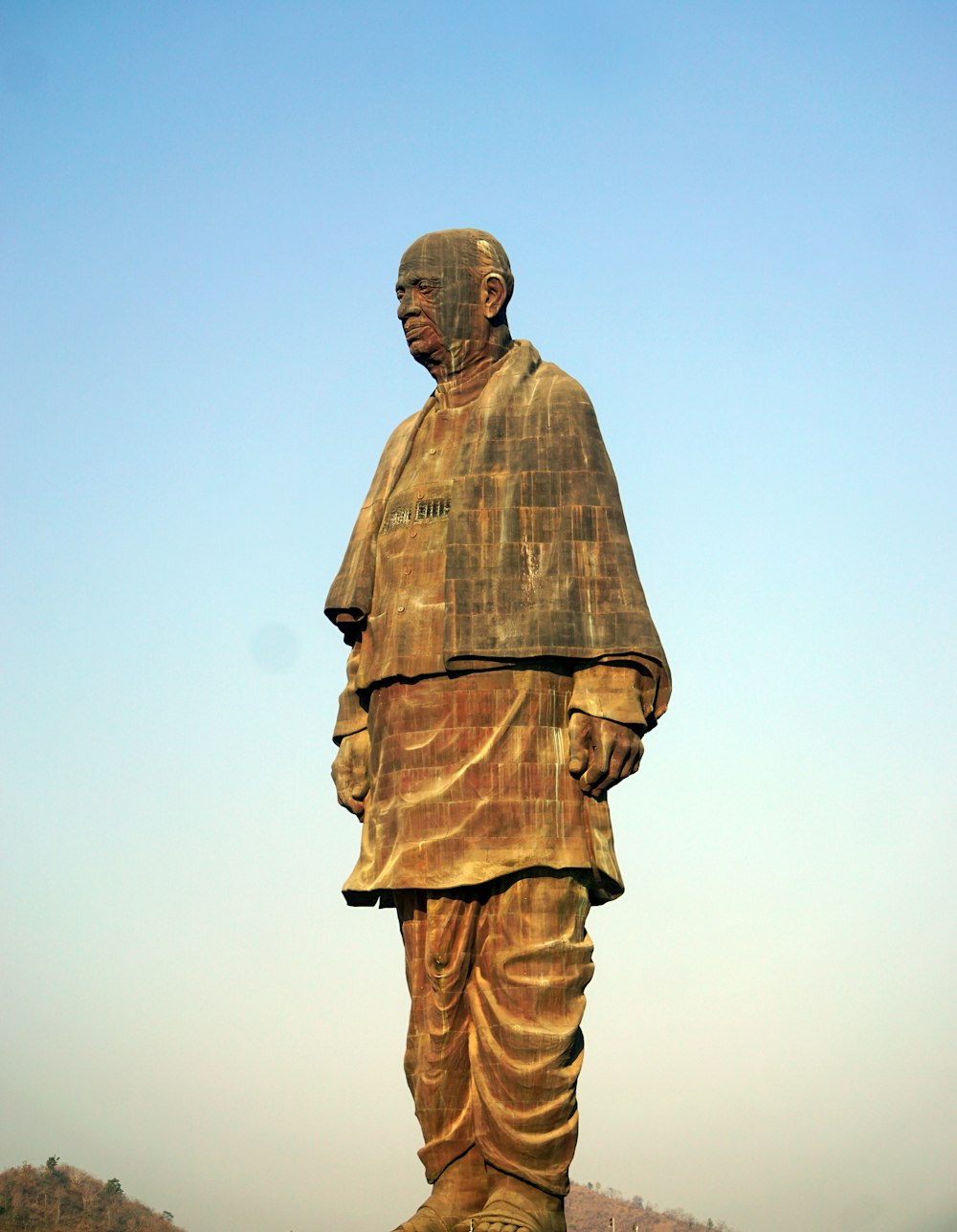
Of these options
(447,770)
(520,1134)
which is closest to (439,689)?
(447,770)

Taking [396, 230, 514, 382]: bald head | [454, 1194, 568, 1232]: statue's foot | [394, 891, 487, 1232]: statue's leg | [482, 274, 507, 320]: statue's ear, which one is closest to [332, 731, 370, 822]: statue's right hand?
[394, 891, 487, 1232]: statue's leg

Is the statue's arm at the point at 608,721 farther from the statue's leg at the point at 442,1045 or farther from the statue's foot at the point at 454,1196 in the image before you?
the statue's foot at the point at 454,1196

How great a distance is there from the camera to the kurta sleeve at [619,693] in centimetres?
1259

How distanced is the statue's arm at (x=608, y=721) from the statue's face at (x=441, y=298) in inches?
107

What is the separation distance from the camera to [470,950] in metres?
12.5

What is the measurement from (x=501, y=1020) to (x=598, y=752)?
1.89 metres

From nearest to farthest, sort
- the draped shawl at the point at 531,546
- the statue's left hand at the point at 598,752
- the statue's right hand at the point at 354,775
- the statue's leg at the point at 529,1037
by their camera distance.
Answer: the statue's leg at the point at 529,1037
the statue's left hand at the point at 598,752
the draped shawl at the point at 531,546
the statue's right hand at the point at 354,775

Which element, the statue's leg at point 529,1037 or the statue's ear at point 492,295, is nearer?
the statue's leg at point 529,1037

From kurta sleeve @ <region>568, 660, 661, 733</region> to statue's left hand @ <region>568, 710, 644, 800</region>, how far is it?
0.07 meters

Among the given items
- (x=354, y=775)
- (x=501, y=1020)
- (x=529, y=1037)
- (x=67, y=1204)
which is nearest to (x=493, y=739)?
(x=354, y=775)

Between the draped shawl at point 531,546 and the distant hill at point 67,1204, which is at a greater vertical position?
the draped shawl at point 531,546

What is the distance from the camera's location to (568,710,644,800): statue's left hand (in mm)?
12531

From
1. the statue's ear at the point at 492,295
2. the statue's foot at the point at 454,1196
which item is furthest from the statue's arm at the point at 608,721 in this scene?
the statue's ear at the point at 492,295

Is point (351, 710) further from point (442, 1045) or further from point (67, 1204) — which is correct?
point (67, 1204)
